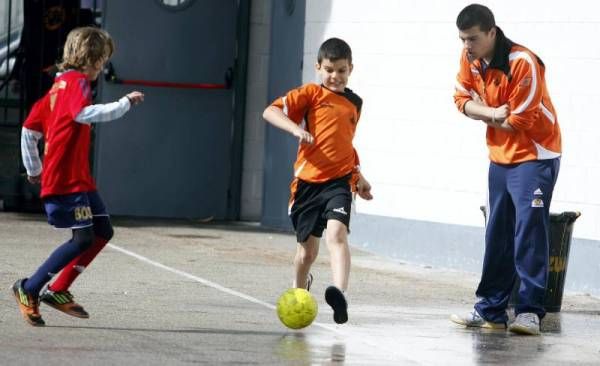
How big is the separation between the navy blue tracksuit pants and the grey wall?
6323 millimetres

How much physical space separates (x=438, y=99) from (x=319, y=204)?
4.33 meters

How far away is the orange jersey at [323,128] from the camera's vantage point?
29.9 ft

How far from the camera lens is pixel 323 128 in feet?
30.0

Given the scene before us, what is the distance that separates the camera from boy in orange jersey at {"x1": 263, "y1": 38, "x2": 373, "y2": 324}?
9.09 metres

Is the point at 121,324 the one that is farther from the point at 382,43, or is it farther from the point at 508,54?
the point at 382,43

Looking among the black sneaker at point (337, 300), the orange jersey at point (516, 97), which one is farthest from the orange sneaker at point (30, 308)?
the orange jersey at point (516, 97)

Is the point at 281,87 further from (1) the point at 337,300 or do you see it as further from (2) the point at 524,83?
(1) the point at 337,300

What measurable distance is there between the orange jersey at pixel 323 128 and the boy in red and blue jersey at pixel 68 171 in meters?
1.22

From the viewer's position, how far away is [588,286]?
11547 millimetres

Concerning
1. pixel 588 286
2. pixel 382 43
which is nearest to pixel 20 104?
pixel 382 43

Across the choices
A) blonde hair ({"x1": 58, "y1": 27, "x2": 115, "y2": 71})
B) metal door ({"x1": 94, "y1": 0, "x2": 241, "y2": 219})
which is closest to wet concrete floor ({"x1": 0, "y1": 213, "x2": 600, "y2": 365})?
blonde hair ({"x1": 58, "y1": 27, "x2": 115, "y2": 71})

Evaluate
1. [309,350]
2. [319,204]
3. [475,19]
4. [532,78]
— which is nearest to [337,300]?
[309,350]

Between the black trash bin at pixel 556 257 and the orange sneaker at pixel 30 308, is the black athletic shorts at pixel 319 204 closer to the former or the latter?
the black trash bin at pixel 556 257

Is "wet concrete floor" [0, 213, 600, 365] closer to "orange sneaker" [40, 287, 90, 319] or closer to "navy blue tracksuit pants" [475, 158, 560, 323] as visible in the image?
"orange sneaker" [40, 287, 90, 319]
